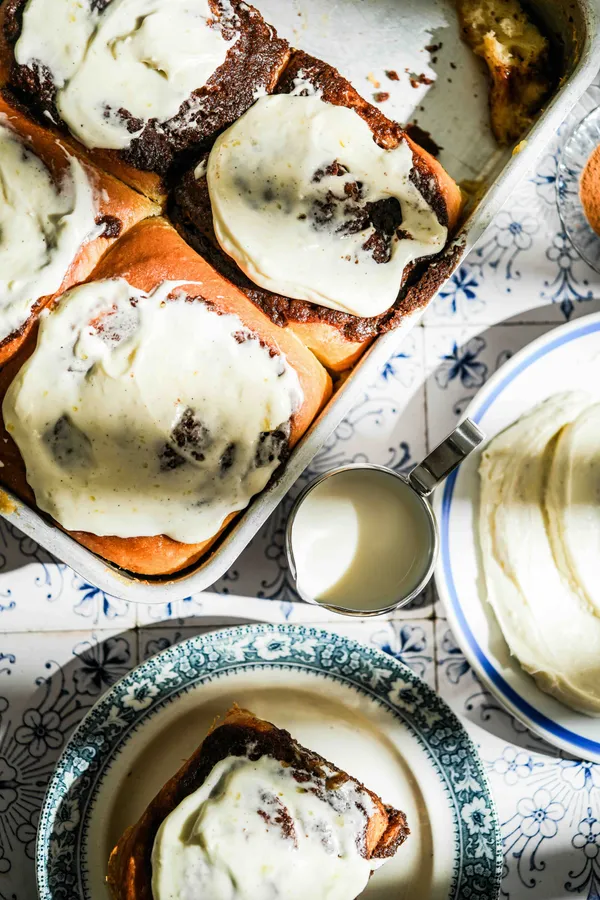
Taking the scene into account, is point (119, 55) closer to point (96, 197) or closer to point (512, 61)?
point (96, 197)

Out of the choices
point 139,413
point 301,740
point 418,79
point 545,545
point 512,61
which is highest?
point 512,61

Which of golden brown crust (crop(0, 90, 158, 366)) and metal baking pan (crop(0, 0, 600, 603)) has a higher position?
metal baking pan (crop(0, 0, 600, 603))

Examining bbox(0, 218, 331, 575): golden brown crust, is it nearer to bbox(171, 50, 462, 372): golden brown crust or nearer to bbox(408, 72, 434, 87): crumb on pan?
bbox(171, 50, 462, 372): golden brown crust

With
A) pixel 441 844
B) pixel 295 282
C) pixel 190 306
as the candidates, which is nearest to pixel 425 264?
pixel 295 282

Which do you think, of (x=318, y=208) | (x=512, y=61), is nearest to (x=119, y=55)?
(x=318, y=208)

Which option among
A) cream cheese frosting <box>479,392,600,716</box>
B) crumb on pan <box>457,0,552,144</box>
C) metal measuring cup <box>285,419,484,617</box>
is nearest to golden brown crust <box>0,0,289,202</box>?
crumb on pan <box>457,0,552,144</box>

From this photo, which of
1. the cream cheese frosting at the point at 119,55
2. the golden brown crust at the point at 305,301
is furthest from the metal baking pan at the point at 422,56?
the cream cheese frosting at the point at 119,55
